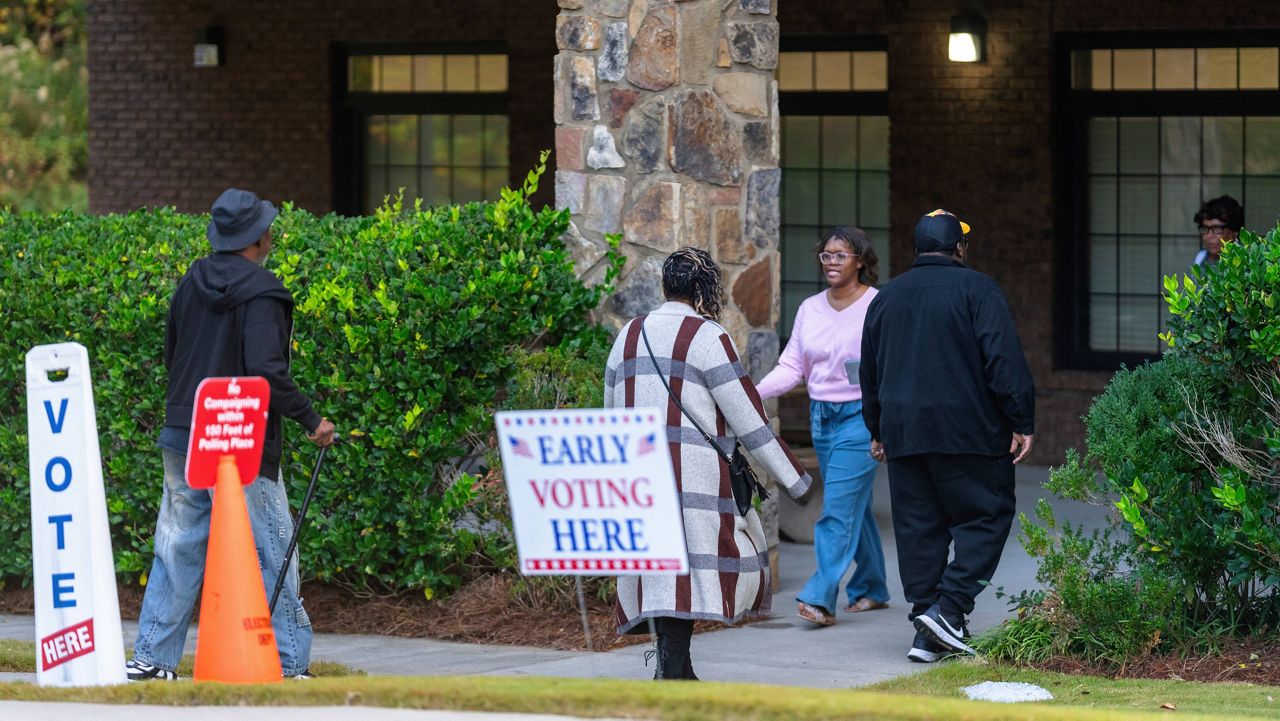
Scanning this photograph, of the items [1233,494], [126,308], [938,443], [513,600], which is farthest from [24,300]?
[1233,494]

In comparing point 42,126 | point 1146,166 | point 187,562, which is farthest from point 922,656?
point 42,126

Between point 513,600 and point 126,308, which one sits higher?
point 126,308

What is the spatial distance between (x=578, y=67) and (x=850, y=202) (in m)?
5.96

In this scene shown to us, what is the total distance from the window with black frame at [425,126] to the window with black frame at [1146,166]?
4821 millimetres

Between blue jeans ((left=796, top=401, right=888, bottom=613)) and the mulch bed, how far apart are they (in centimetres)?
121

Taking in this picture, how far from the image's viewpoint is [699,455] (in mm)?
6367

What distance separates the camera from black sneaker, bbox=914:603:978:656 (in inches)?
281

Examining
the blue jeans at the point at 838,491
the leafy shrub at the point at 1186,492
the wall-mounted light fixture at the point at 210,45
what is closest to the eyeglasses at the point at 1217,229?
the leafy shrub at the point at 1186,492

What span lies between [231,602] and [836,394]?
3075 mm

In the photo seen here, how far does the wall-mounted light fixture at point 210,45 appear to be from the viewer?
51.3 ft

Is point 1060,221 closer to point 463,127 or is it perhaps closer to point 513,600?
point 463,127

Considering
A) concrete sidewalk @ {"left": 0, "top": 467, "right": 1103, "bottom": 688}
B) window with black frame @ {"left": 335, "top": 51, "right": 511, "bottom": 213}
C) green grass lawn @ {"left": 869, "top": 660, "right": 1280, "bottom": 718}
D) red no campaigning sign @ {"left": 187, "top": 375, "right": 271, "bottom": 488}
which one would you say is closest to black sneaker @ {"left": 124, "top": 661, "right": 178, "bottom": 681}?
concrete sidewalk @ {"left": 0, "top": 467, "right": 1103, "bottom": 688}

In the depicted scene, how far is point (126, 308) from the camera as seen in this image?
8.27 meters

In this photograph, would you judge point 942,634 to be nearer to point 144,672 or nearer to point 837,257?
point 837,257
